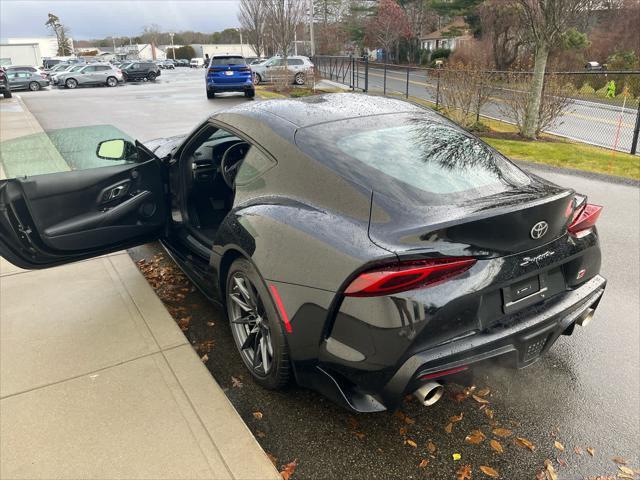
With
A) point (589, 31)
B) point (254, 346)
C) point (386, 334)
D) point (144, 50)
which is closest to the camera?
point (386, 334)

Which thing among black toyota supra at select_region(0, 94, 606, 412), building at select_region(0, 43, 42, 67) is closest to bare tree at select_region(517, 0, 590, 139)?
black toyota supra at select_region(0, 94, 606, 412)

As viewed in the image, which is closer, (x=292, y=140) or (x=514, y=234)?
(x=514, y=234)

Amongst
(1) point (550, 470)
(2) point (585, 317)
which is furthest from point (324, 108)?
(1) point (550, 470)

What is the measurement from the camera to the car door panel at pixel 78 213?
3.29 m

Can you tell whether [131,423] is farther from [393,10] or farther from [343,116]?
[393,10]

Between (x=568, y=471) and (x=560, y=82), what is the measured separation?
11.3m

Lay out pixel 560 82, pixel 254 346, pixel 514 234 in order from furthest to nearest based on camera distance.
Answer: pixel 560 82 < pixel 254 346 < pixel 514 234

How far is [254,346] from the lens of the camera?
9.91 feet

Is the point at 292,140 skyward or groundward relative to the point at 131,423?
skyward

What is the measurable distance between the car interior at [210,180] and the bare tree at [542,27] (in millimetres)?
8750

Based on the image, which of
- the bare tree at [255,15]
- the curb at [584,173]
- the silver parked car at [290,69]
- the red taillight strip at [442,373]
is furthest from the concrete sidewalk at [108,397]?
the bare tree at [255,15]

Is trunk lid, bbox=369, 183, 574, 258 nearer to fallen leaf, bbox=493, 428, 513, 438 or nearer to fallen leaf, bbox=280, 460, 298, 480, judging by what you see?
fallen leaf, bbox=493, 428, 513, 438

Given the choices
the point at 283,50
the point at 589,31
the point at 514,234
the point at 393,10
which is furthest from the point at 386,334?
the point at 393,10

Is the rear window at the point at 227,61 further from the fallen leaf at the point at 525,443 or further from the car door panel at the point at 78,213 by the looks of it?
the fallen leaf at the point at 525,443
